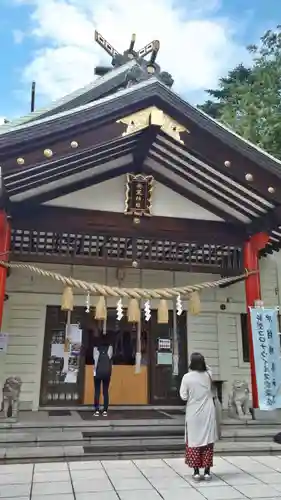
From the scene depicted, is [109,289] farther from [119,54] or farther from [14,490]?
[119,54]

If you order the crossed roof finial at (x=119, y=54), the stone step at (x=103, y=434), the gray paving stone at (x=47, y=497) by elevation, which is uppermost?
the crossed roof finial at (x=119, y=54)

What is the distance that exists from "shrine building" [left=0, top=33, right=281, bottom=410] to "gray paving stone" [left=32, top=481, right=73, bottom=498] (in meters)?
3.01

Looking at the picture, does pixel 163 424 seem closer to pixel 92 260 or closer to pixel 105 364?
pixel 105 364

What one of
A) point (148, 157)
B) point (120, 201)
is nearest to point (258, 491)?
point (120, 201)

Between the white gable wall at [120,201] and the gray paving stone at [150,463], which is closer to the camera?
the gray paving stone at [150,463]

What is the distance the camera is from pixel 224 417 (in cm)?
714

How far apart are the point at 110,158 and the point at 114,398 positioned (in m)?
5.22

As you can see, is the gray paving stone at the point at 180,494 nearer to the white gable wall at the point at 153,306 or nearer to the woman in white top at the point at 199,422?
the woman in white top at the point at 199,422

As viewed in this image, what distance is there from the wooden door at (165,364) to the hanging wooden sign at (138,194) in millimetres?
2822

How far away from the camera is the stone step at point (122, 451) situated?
16.8 feet

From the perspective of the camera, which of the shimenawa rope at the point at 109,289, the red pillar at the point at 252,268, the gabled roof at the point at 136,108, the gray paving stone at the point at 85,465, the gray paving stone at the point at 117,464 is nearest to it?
the gray paving stone at the point at 85,465

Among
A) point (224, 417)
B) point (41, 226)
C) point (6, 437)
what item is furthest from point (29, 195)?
point (224, 417)

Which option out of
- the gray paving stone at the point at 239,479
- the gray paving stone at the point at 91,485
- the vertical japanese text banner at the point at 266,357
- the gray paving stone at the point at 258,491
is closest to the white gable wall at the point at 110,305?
the vertical japanese text banner at the point at 266,357

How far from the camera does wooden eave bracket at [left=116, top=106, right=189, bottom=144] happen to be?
6273 mm
